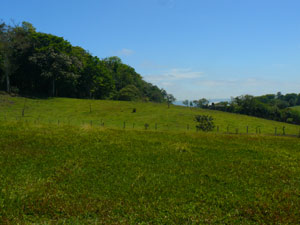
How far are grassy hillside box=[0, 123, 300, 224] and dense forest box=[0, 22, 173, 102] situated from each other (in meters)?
70.7

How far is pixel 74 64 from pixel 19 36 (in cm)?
2176

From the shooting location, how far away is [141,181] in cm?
1076

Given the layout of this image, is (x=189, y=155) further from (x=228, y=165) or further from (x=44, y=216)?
(x=44, y=216)

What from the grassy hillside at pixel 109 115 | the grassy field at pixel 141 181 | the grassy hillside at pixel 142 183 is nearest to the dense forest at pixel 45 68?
the grassy hillside at pixel 109 115

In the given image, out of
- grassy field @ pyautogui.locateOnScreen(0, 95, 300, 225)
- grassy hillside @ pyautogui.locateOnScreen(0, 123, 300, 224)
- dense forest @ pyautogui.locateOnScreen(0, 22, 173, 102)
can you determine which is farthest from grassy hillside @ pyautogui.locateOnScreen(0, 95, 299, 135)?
grassy hillside @ pyautogui.locateOnScreen(0, 123, 300, 224)

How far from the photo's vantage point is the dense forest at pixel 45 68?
253 feet

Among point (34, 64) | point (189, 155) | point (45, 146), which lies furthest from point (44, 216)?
point (34, 64)

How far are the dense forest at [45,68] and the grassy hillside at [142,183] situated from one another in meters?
70.7

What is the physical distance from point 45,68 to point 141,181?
81966mm

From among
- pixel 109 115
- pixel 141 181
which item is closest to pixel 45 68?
pixel 109 115

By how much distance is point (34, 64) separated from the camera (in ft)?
260

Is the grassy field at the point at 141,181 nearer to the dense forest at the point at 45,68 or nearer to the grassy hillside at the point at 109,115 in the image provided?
the grassy hillside at the point at 109,115

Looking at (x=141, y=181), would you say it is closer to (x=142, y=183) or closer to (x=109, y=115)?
(x=142, y=183)

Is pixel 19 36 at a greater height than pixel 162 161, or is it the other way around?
pixel 19 36
